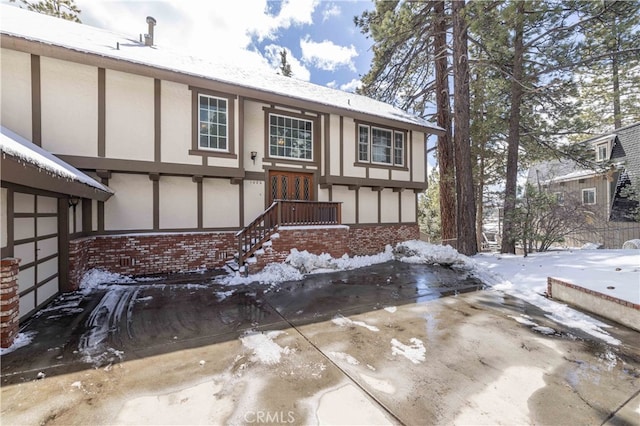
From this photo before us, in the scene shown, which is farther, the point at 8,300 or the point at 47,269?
the point at 47,269

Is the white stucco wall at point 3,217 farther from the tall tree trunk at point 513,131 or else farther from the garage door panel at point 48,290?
the tall tree trunk at point 513,131

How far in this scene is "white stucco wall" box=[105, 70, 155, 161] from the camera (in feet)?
21.8

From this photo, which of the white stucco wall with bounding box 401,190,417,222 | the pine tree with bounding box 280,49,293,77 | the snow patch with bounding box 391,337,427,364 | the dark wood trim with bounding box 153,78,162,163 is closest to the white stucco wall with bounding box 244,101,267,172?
the dark wood trim with bounding box 153,78,162,163

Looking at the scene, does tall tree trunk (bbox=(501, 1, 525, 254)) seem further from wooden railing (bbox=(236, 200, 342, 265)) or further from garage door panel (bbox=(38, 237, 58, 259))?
garage door panel (bbox=(38, 237, 58, 259))

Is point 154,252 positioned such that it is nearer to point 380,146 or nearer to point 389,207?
point 389,207

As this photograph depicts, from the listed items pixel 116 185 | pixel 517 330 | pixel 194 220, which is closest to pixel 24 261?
pixel 116 185

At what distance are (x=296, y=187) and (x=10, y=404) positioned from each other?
309 inches

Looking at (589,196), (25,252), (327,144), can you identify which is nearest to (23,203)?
(25,252)

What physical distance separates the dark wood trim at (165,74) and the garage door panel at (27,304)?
17.3 feet

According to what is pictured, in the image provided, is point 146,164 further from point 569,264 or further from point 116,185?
point 569,264

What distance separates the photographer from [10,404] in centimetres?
237

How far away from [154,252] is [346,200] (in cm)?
664

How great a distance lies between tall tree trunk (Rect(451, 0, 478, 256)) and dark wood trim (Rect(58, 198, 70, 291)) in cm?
1229

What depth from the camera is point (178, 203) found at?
7.71 metres
